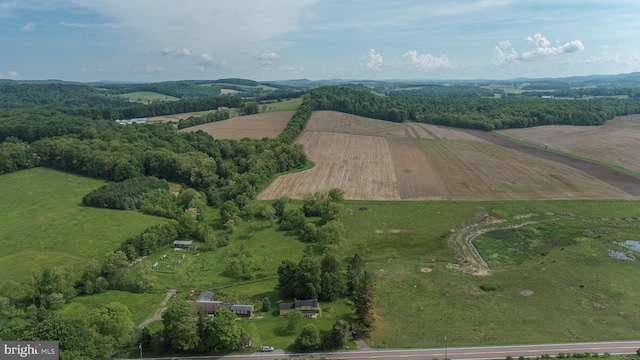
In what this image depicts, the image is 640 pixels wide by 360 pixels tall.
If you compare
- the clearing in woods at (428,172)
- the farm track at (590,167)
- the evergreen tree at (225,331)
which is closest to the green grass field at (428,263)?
the evergreen tree at (225,331)

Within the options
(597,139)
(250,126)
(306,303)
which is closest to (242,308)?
(306,303)

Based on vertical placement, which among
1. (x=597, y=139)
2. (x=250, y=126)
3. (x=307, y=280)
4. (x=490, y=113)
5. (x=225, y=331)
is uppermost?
(x=490, y=113)

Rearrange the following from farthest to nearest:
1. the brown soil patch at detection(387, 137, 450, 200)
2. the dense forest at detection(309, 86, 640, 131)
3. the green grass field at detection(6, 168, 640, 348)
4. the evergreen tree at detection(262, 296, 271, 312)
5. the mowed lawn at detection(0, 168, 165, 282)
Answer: the dense forest at detection(309, 86, 640, 131), the brown soil patch at detection(387, 137, 450, 200), the mowed lawn at detection(0, 168, 165, 282), the evergreen tree at detection(262, 296, 271, 312), the green grass field at detection(6, 168, 640, 348)

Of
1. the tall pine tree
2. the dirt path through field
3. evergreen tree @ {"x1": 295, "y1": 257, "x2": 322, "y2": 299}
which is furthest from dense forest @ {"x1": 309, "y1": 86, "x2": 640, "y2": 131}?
the dirt path through field

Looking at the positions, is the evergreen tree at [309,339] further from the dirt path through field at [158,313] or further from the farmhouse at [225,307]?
the dirt path through field at [158,313]

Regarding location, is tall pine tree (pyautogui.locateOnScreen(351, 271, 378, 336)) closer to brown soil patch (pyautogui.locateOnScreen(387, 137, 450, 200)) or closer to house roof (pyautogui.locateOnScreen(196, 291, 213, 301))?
house roof (pyautogui.locateOnScreen(196, 291, 213, 301))

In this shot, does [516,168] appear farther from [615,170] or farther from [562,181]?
[615,170]

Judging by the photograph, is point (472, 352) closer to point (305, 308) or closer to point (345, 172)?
point (305, 308)
